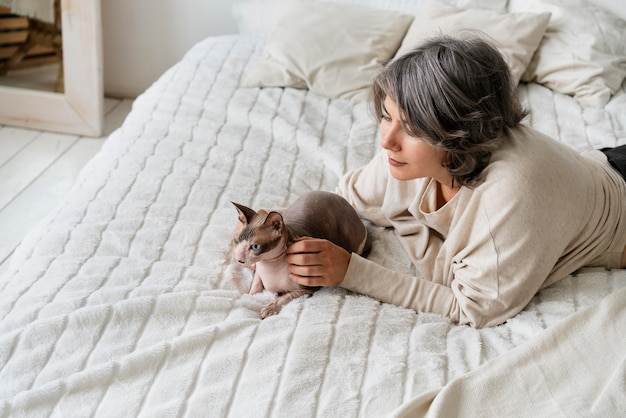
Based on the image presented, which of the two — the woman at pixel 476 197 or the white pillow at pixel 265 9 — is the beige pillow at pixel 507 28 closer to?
the white pillow at pixel 265 9

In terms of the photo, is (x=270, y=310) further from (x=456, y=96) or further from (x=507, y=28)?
(x=507, y=28)

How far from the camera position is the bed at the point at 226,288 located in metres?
1.17

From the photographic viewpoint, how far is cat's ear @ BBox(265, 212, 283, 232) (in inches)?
51.3

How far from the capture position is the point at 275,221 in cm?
132

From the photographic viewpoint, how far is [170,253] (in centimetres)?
156

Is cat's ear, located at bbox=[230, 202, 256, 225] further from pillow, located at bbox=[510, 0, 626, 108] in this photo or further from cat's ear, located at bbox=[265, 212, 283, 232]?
pillow, located at bbox=[510, 0, 626, 108]

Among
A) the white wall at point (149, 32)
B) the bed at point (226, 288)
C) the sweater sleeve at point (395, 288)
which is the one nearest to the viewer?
the bed at point (226, 288)

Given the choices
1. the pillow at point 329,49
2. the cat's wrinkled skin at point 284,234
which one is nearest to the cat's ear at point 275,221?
the cat's wrinkled skin at point 284,234

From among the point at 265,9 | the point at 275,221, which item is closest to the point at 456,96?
the point at 275,221

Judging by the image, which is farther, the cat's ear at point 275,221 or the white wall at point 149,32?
the white wall at point 149,32

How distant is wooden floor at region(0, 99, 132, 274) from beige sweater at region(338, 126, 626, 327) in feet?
4.40

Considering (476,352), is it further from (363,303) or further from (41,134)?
(41,134)

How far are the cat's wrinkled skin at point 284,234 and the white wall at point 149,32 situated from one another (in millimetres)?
1923

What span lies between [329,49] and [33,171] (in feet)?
4.06
